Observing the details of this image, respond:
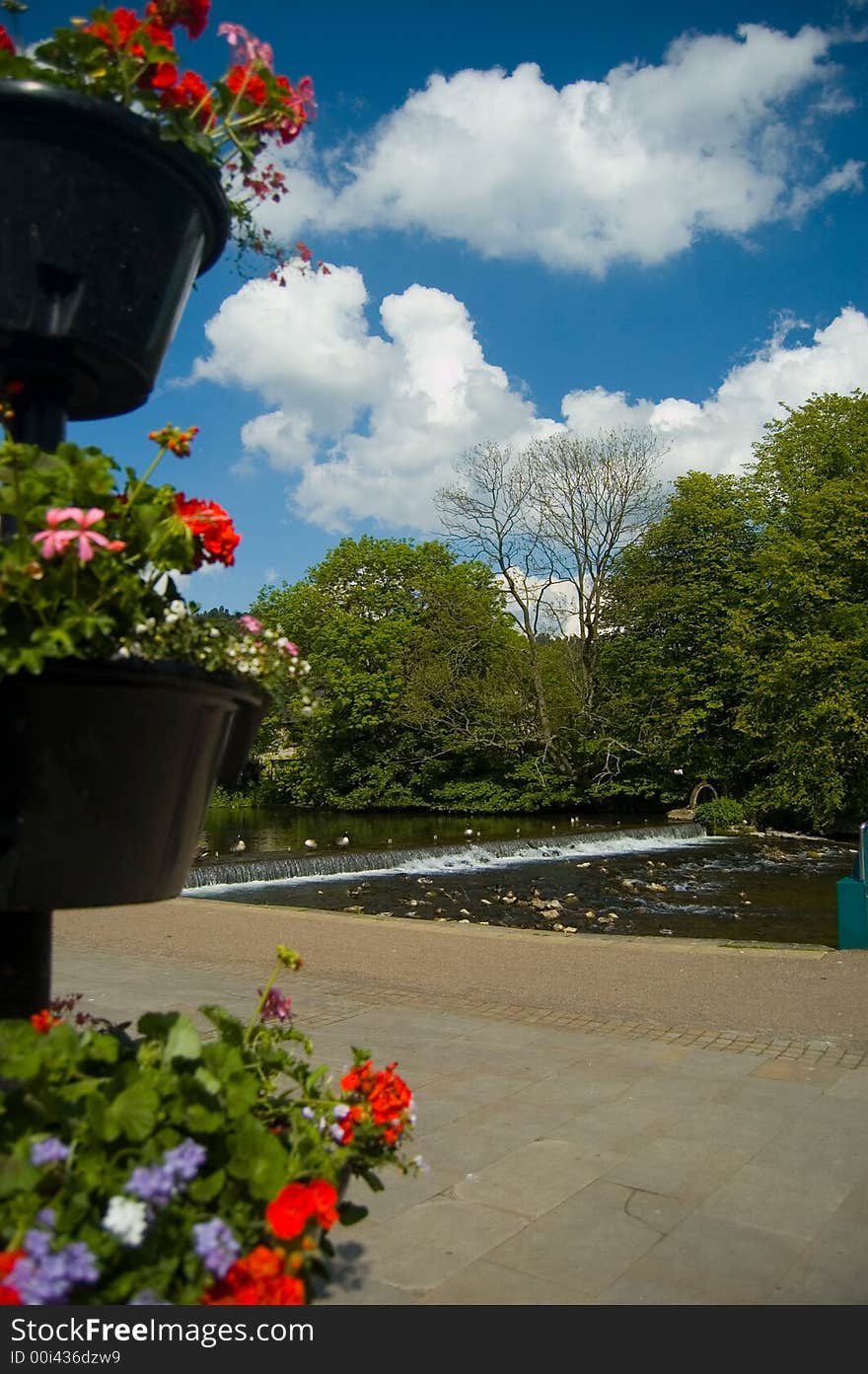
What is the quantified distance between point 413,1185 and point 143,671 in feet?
9.70

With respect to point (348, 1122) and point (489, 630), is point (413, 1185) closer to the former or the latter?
point (348, 1122)

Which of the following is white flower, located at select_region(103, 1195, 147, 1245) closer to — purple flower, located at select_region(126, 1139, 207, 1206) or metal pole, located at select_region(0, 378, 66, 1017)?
purple flower, located at select_region(126, 1139, 207, 1206)

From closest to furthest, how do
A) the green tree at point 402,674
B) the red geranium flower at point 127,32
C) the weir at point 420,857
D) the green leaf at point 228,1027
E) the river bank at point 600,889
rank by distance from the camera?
the red geranium flower at point 127,32, the green leaf at point 228,1027, the river bank at point 600,889, the weir at point 420,857, the green tree at point 402,674

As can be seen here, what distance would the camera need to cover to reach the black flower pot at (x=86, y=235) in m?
1.93

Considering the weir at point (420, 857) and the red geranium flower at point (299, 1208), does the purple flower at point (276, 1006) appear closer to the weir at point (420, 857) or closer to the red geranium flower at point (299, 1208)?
the red geranium flower at point (299, 1208)

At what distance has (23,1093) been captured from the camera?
6.38 ft

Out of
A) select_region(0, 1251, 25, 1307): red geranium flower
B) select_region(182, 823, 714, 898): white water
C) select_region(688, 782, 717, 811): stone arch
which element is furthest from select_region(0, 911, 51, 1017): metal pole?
select_region(688, 782, 717, 811): stone arch

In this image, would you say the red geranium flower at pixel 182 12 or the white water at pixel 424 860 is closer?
the red geranium flower at pixel 182 12

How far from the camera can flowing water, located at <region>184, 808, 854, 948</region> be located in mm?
14859

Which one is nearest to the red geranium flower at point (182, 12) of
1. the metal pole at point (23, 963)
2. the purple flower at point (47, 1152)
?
the metal pole at point (23, 963)

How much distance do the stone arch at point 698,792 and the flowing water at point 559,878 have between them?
14.6 ft

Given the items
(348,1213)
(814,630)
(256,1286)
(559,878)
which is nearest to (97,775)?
(256,1286)

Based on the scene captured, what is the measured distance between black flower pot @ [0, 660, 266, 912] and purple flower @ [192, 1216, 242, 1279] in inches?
21.6
